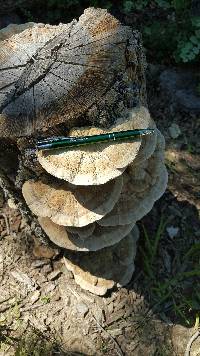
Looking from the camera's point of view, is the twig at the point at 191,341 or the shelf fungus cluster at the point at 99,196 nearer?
the shelf fungus cluster at the point at 99,196

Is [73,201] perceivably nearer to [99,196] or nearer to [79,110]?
[99,196]


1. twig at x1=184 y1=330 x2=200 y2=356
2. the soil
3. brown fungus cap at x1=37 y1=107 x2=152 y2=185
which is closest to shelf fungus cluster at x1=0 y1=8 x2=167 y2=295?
brown fungus cap at x1=37 y1=107 x2=152 y2=185

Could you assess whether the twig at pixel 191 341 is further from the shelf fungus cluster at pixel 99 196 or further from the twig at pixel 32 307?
the twig at pixel 32 307

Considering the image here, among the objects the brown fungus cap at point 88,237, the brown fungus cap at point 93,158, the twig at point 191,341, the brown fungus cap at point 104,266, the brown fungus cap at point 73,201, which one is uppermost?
the brown fungus cap at point 93,158

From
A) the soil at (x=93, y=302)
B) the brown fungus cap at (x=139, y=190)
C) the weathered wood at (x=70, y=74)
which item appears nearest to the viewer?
the weathered wood at (x=70, y=74)

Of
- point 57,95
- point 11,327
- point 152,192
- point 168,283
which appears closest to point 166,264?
point 168,283

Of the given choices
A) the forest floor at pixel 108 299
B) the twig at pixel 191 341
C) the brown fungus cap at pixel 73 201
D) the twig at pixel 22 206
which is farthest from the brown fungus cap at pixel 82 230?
the twig at pixel 191 341

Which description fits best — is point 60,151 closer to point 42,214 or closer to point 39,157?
point 39,157
